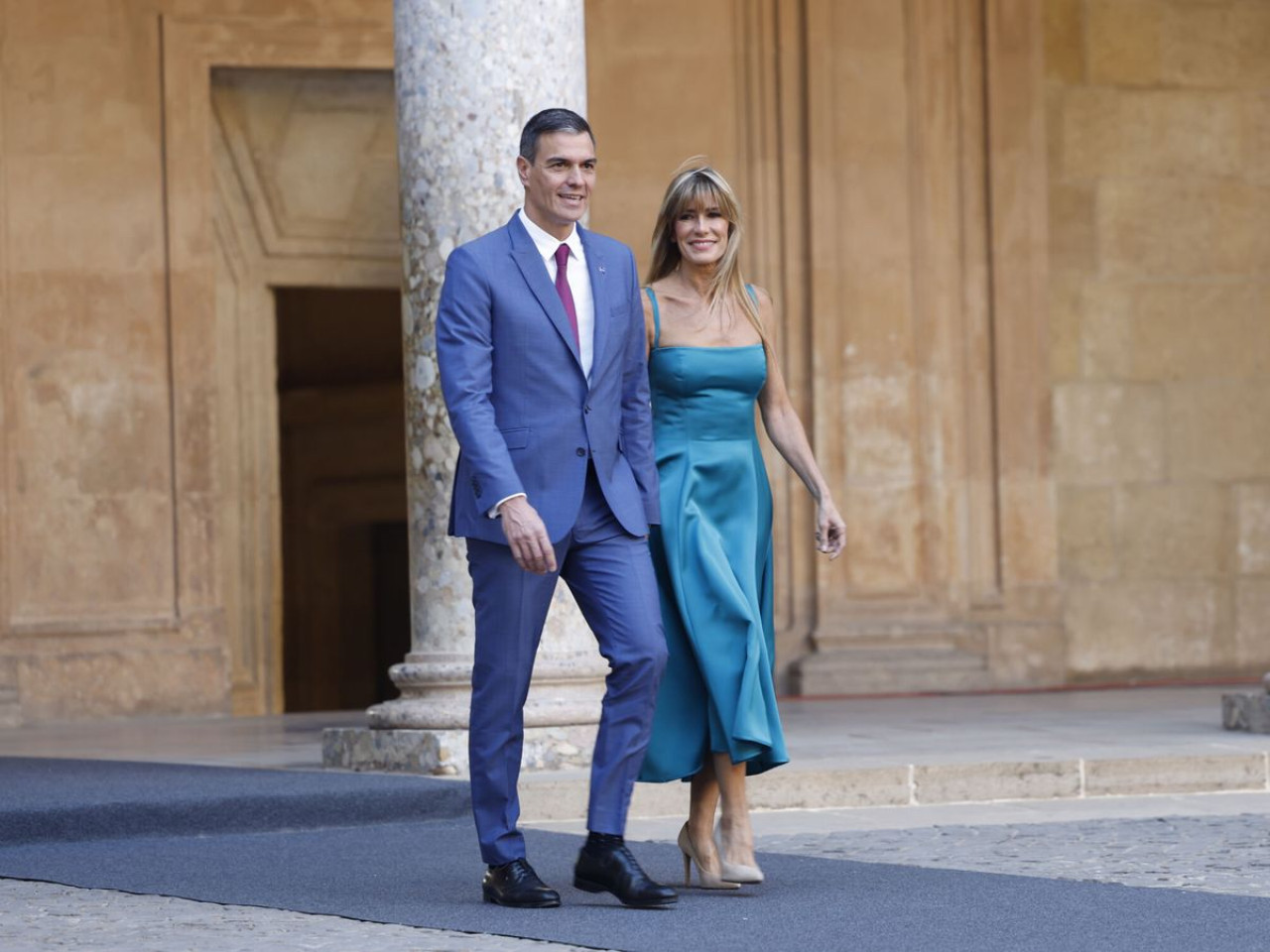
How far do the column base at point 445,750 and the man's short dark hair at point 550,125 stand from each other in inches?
112

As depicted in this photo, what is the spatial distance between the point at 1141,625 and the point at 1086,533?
65 cm

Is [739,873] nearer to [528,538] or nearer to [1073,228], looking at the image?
[528,538]

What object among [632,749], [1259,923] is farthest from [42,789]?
[1259,923]

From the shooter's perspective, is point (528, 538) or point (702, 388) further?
point (702, 388)

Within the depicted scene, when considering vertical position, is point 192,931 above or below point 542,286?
below

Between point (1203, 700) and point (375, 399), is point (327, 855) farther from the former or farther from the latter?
point (375, 399)

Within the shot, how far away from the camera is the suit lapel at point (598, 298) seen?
526 centimetres

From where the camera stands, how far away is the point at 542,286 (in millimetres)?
5230

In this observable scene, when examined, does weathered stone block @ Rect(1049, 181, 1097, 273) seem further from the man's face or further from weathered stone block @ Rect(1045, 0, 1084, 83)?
the man's face

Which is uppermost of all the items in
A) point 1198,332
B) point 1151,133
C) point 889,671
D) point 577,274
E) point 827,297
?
point 1151,133

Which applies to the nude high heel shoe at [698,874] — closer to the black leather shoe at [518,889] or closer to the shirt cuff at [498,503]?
the black leather shoe at [518,889]

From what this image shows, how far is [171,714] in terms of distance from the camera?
1188 cm

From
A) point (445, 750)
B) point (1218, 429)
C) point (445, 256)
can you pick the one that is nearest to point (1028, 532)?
point (1218, 429)

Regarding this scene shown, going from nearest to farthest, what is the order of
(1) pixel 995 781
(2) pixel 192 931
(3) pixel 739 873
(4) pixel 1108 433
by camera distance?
(2) pixel 192 931, (3) pixel 739 873, (1) pixel 995 781, (4) pixel 1108 433
